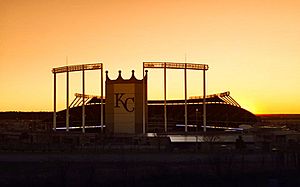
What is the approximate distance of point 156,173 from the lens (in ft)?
87.8

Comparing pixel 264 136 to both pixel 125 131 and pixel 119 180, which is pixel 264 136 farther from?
pixel 119 180

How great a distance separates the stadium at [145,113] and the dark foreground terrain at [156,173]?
29.3 meters

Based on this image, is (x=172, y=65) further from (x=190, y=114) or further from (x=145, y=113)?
(x=190, y=114)

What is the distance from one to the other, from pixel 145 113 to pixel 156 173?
35194mm

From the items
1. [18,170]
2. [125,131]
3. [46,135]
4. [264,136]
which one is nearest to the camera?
[18,170]

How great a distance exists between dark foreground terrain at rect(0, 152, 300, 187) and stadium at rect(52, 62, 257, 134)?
29.3 m

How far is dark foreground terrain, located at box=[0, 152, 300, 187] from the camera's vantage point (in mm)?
24844

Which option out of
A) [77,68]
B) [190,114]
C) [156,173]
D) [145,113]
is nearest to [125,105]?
[145,113]

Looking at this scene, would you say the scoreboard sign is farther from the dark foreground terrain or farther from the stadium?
the dark foreground terrain

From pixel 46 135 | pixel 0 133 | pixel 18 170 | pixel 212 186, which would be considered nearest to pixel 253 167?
pixel 212 186

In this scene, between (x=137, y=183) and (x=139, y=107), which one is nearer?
(x=137, y=183)

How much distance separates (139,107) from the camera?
62562 millimetres

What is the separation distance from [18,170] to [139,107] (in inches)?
1340

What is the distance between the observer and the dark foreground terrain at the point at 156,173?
24.8 metres
